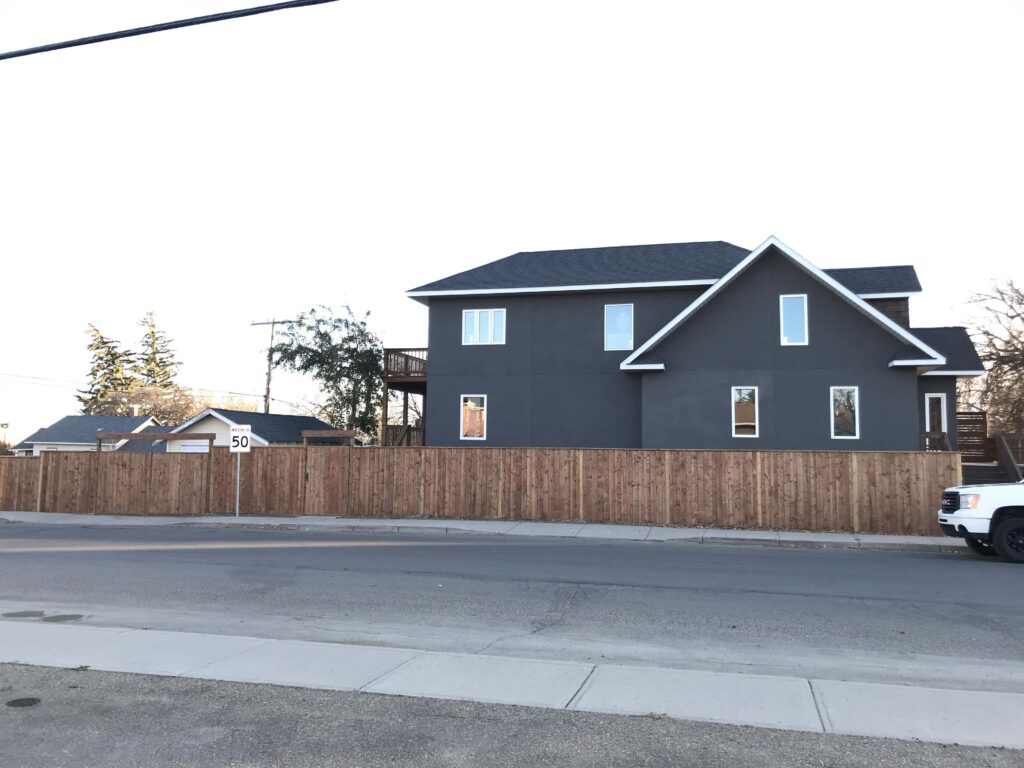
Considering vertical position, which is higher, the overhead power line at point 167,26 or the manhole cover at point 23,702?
the overhead power line at point 167,26

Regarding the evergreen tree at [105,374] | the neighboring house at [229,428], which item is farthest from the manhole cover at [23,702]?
the evergreen tree at [105,374]

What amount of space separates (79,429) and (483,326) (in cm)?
3417

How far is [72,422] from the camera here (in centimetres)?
5269

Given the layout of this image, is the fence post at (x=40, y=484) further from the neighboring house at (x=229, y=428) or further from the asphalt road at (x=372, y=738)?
the asphalt road at (x=372, y=738)

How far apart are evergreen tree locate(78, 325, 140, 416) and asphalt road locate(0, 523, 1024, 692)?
67644 millimetres

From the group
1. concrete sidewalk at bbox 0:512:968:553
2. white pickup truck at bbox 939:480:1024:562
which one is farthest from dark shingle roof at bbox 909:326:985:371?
white pickup truck at bbox 939:480:1024:562

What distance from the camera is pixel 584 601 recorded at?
10477 millimetres

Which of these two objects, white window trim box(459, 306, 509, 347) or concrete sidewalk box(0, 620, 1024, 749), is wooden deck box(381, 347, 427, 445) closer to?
white window trim box(459, 306, 509, 347)

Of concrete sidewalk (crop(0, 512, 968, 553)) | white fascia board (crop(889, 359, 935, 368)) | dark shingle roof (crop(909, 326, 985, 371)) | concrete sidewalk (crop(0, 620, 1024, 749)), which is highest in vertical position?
dark shingle roof (crop(909, 326, 985, 371))

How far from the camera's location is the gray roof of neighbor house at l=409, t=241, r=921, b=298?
27562 millimetres

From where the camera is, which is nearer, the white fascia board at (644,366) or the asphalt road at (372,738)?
the asphalt road at (372,738)

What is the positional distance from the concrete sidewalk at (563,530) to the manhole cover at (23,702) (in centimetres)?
1366

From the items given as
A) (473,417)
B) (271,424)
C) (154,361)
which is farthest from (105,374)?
(473,417)

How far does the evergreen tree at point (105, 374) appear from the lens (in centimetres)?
7806
